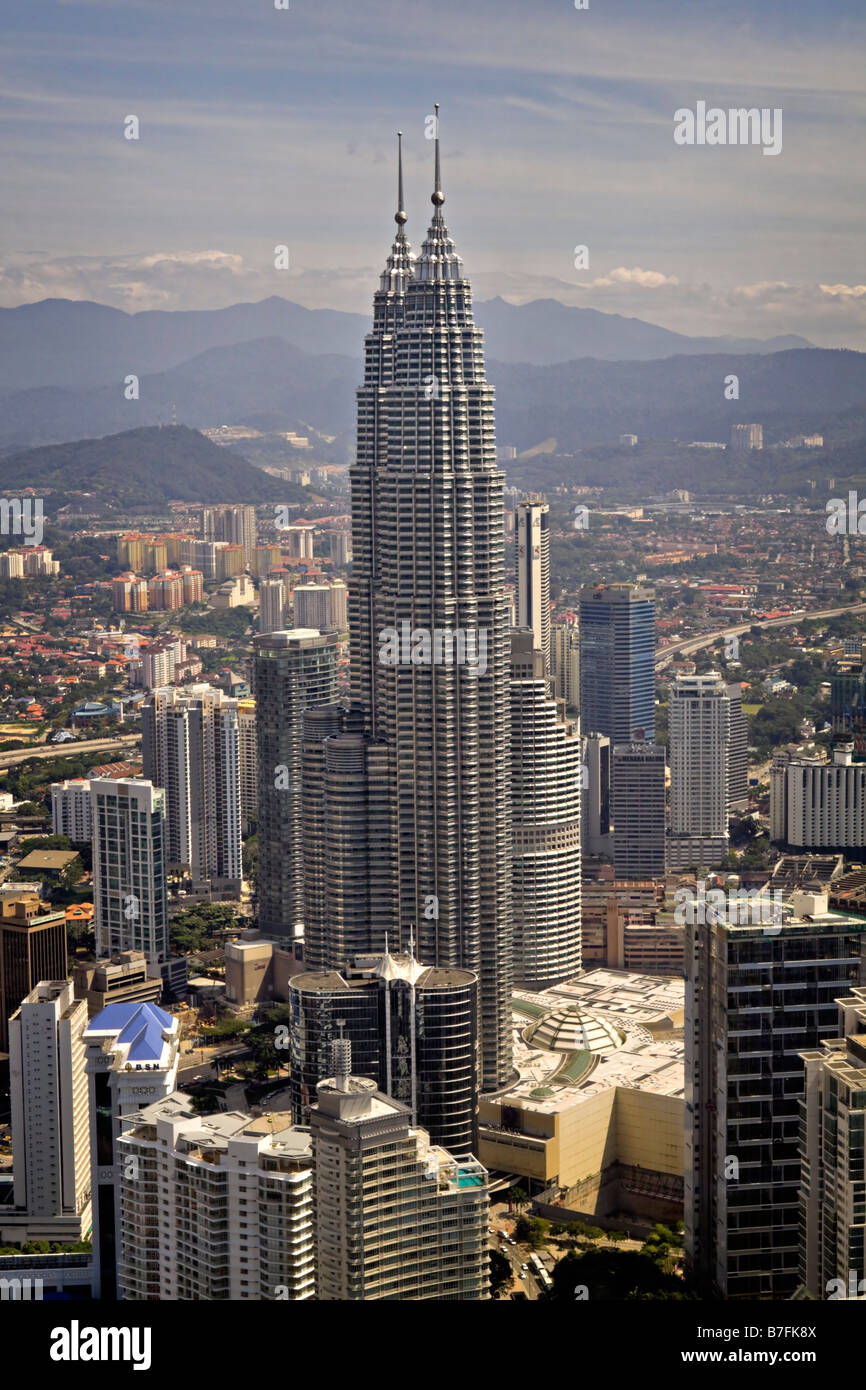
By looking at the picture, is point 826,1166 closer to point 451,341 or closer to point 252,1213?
point 252,1213

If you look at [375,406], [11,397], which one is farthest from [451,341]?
[11,397]

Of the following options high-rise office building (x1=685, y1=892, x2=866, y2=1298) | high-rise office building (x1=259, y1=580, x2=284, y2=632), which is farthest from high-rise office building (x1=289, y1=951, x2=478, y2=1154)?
high-rise office building (x1=259, y1=580, x2=284, y2=632)

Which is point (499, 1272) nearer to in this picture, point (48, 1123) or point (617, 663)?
point (48, 1123)

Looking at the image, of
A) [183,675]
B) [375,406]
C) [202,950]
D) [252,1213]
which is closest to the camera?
[252,1213]

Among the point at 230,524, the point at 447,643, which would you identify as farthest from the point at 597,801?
the point at 230,524

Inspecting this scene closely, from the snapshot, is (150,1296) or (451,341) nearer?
(150,1296)

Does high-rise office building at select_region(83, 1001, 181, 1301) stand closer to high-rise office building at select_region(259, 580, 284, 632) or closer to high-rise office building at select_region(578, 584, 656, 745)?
high-rise office building at select_region(578, 584, 656, 745)
